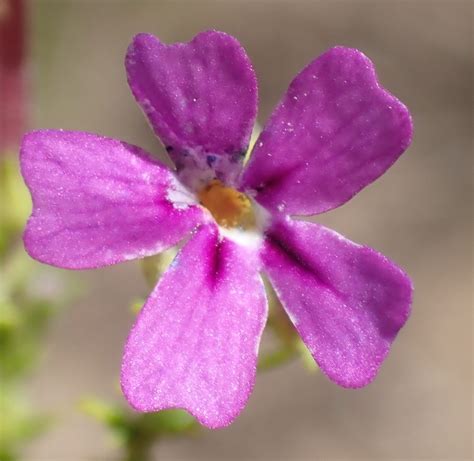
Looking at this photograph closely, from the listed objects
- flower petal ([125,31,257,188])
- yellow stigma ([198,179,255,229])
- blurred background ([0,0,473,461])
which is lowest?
blurred background ([0,0,473,461])

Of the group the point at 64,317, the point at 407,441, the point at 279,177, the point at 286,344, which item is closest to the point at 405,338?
the point at 407,441

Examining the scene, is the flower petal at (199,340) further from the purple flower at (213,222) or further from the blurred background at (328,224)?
the blurred background at (328,224)

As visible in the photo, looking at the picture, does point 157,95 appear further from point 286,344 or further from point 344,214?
point 344,214

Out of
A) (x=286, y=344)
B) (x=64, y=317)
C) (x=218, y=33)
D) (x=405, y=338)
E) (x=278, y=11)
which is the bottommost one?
(x=64, y=317)

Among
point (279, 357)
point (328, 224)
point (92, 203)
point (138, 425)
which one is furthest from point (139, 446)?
point (328, 224)

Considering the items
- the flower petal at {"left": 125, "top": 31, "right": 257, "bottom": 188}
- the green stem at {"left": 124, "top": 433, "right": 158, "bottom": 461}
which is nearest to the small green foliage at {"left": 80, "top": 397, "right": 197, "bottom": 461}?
the green stem at {"left": 124, "top": 433, "right": 158, "bottom": 461}

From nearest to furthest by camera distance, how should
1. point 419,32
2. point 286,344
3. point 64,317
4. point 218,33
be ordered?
point 218,33
point 286,344
point 64,317
point 419,32

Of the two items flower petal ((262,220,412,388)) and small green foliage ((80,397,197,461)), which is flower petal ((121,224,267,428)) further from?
small green foliage ((80,397,197,461))
